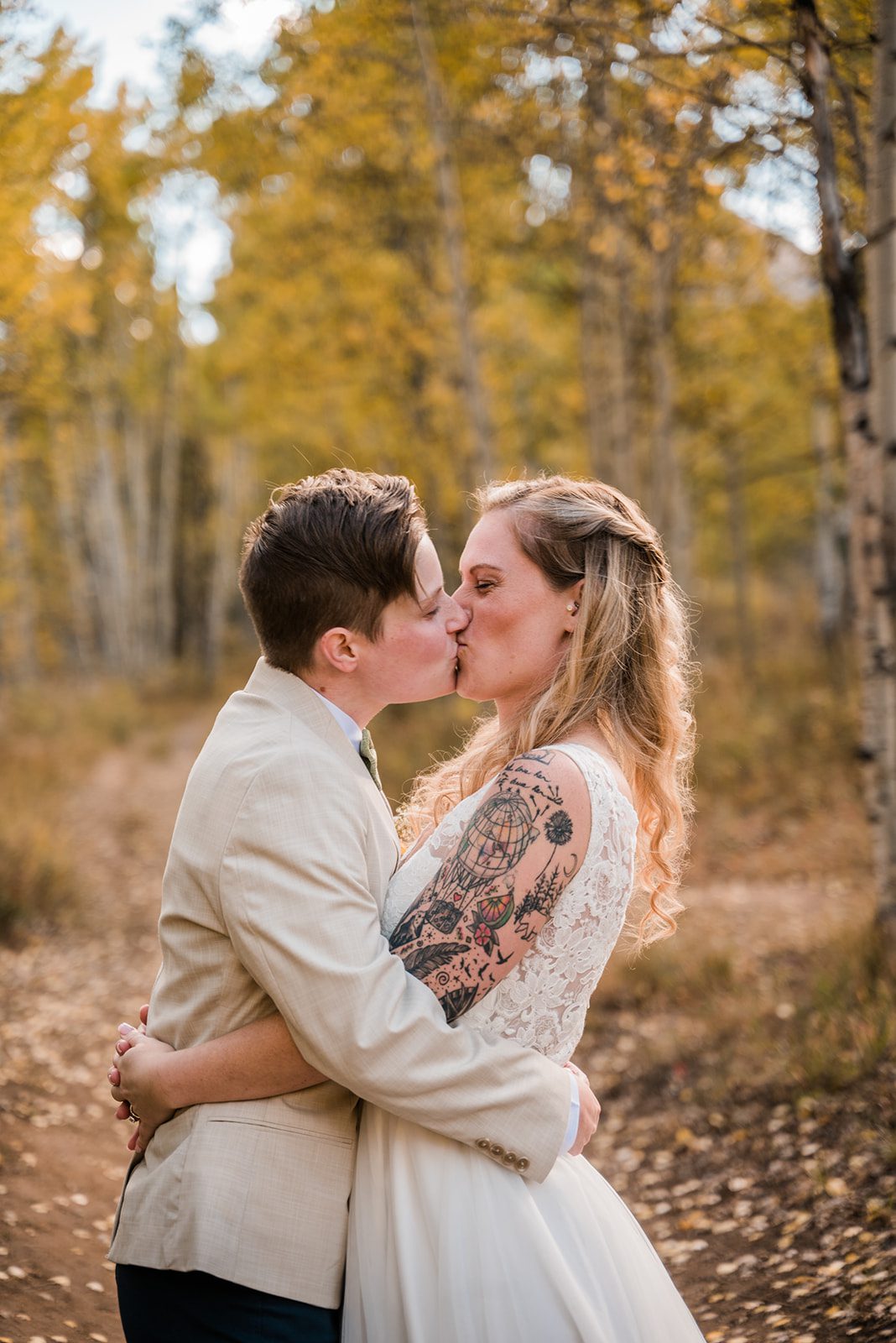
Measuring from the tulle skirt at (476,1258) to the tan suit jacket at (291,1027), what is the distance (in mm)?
62

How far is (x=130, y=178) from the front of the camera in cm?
1764

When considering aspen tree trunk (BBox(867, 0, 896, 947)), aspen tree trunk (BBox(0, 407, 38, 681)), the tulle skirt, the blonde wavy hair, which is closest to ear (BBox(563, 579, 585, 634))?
the blonde wavy hair

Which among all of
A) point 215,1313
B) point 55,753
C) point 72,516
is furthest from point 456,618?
point 72,516

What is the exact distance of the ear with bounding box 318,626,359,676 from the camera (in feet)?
7.17

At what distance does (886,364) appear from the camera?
4648 mm

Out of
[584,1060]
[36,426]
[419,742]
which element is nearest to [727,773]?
[419,742]

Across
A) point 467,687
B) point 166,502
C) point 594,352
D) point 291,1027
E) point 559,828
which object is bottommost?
point 291,1027

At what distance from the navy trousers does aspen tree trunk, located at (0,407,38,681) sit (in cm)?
1226

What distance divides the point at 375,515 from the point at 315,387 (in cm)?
1471

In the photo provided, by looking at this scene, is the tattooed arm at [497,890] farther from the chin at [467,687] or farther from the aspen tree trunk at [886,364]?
the aspen tree trunk at [886,364]

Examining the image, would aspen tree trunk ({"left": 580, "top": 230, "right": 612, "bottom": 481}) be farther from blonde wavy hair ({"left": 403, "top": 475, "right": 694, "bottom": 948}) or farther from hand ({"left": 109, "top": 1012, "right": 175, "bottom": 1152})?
hand ({"left": 109, "top": 1012, "right": 175, "bottom": 1152})

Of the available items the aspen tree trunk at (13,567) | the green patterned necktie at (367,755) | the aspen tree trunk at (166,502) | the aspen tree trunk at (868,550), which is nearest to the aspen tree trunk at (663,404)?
the aspen tree trunk at (868,550)

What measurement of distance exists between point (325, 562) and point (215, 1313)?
144 centimetres

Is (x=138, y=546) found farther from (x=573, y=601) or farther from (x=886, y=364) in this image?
(x=573, y=601)
